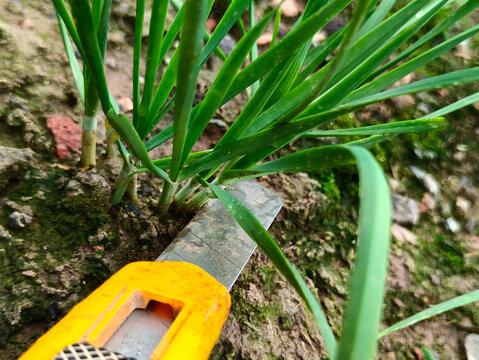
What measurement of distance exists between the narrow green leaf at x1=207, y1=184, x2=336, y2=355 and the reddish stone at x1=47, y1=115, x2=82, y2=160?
19.6 inches

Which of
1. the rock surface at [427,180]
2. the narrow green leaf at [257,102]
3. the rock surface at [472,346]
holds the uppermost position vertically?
the rock surface at [427,180]

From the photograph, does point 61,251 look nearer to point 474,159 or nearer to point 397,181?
point 397,181

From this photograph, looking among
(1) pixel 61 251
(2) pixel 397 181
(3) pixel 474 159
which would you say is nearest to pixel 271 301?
(1) pixel 61 251

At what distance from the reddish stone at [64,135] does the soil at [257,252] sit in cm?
2

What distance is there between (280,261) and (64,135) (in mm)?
692

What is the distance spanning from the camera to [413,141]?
136cm

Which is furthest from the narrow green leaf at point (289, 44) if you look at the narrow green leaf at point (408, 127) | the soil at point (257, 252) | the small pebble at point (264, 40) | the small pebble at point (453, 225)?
the small pebble at point (453, 225)

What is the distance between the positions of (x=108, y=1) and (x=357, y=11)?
0.45 m

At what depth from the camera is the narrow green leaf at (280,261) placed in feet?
1.64

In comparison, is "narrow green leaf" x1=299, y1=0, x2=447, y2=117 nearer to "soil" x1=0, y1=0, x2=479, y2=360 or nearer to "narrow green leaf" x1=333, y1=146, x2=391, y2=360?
"narrow green leaf" x1=333, y1=146, x2=391, y2=360

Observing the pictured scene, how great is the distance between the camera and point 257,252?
0.99 meters

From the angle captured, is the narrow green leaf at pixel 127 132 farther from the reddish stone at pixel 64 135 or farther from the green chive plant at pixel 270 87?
the reddish stone at pixel 64 135

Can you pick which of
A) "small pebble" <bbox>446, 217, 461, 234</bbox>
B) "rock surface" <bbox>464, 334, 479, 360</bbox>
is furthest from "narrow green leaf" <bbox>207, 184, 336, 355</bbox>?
"small pebble" <bbox>446, 217, 461, 234</bbox>

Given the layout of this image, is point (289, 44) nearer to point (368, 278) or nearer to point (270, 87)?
point (270, 87)
